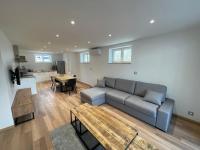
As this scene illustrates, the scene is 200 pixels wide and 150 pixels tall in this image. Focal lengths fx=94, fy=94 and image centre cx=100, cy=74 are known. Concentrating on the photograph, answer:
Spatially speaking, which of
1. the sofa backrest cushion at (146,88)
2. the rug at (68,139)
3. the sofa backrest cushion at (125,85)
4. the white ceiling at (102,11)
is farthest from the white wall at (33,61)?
the sofa backrest cushion at (146,88)

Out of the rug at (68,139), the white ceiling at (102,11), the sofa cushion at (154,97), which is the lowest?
the rug at (68,139)

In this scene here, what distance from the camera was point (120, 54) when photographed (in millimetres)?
4418

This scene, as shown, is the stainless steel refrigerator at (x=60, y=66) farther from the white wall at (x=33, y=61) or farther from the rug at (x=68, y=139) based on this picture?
the rug at (x=68, y=139)

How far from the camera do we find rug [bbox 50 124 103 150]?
73.2 inches

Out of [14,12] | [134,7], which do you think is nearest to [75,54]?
[14,12]

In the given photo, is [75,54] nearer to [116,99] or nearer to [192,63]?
[116,99]

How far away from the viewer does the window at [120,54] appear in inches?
160

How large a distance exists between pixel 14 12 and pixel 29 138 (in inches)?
98.9

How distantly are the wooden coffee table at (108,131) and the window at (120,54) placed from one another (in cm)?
274

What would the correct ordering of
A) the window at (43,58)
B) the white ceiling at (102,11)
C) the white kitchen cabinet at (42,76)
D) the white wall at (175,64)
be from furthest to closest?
the window at (43,58) < the white kitchen cabinet at (42,76) < the white wall at (175,64) < the white ceiling at (102,11)

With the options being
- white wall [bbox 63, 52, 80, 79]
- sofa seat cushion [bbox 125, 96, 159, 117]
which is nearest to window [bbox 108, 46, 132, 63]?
sofa seat cushion [bbox 125, 96, 159, 117]

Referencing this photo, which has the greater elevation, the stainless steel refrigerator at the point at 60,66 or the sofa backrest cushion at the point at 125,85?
the stainless steel refrigerator at the point at 60,66

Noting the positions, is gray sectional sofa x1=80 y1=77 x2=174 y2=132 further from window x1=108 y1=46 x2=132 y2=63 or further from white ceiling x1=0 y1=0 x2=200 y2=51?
white ceiling x1=0 y1=0 x2=200 y2=51

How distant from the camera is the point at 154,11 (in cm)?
161
